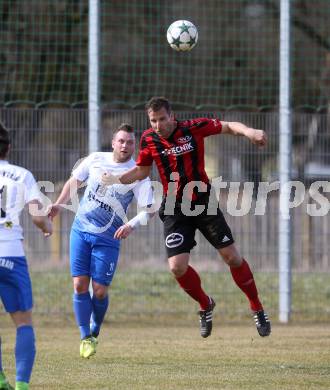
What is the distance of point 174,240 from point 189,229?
7.2 inches

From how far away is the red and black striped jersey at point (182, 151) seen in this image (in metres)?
9.48

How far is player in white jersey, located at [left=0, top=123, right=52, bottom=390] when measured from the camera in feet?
22.9

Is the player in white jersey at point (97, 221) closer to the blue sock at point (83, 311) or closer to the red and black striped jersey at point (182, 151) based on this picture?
the blue sock at point (83, 311)

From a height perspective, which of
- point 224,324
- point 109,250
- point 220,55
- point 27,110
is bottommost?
point 224,324

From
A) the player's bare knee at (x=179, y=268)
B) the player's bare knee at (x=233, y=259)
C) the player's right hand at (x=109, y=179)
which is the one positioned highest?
the player's right hand at (x=109, y=179)

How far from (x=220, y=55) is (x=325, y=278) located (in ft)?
17.5

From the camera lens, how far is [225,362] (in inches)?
387

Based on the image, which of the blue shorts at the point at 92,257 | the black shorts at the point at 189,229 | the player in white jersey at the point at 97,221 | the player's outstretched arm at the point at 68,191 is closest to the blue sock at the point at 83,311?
the player in white jersey at the point at 97,221

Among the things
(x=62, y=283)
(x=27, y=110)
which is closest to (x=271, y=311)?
(x=62, y=283)

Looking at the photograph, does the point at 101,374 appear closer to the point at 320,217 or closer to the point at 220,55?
the point at 320,217

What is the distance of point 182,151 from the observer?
9492 millimetres

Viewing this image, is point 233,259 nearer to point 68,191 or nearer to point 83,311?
point 83,311

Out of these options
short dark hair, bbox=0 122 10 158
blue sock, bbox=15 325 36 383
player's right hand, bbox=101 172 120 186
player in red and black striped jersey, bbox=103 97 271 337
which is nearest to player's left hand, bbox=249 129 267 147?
player in red and black striped jersey, bbox=103 97 271 337

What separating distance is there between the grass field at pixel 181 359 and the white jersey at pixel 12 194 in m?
1.69
